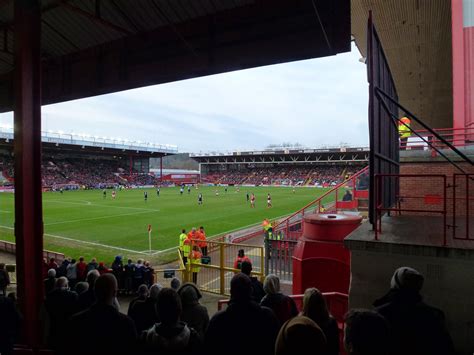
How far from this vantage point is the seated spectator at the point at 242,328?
2494mm

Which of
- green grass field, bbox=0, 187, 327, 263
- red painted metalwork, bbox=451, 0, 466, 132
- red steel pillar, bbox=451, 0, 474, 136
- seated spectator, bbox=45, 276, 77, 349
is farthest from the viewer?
green grass field, bbox=0, 187, 327, 263

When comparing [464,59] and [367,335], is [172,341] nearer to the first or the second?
[367,335]

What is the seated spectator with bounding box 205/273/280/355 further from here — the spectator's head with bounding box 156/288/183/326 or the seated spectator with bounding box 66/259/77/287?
the seated spectator with bounding box 66/259/77/287

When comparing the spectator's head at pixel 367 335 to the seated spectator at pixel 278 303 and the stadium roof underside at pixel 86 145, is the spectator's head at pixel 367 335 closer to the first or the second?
the seated spectator at pixel 278 303

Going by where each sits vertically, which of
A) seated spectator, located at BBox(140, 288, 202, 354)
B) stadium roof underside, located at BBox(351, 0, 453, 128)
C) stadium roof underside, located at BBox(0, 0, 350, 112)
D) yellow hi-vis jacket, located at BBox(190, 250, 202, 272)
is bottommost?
yellow hi-vis jacket, located at BBox(190, 250, 202, 272)

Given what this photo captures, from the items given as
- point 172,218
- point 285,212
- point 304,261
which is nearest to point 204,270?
point 304,261

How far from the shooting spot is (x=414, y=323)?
2.56 m

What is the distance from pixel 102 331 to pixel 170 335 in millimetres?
536

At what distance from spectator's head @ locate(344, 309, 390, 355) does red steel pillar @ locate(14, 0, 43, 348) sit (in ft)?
14.4

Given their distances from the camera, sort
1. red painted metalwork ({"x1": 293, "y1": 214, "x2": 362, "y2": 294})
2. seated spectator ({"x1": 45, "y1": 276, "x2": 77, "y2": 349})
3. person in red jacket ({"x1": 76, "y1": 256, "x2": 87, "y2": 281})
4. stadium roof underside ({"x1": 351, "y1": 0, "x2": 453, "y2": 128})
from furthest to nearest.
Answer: stadium roof underside ({"x1": 351, "y1": 0, "x2": 453, "y2": 128}) → person in red jacket ({"x1": 76, "y1": 256, "x2": 87, "y2": 281}) → red painted metalwork ({"x1": 293, "y1": 214, "x2": 362, "y2": 294}) → seated spectator ({"x1": 45, "y1": 276, "x2": 77, "y2": 349})

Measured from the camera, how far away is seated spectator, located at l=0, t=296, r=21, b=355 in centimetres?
351

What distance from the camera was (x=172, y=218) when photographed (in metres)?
27.4

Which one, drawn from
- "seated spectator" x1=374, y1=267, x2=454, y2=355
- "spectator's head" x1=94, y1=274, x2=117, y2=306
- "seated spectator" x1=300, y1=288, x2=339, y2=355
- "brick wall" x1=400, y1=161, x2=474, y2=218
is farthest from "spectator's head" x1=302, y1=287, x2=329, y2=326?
"brick wall" x1=400, y1=161, x2=474, y2=218

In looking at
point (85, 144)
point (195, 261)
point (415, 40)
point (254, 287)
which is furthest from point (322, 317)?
point (85, 144)
